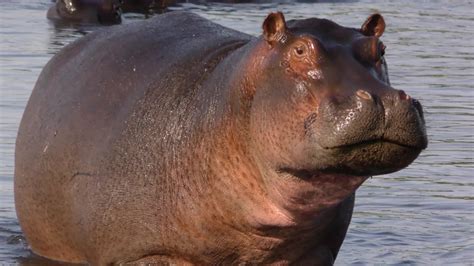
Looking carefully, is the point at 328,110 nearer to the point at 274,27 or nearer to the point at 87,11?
the point at 274,27

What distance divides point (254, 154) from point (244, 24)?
11783mm

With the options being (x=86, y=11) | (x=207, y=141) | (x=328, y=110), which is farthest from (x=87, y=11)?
(x=328, y=110)

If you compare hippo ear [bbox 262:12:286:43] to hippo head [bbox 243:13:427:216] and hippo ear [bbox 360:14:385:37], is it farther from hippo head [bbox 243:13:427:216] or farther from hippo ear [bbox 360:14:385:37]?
hippo ear [bbox 360:14:385:37]

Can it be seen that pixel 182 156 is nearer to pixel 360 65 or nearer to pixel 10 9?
pixel 360 65

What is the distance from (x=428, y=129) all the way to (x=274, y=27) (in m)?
5.40

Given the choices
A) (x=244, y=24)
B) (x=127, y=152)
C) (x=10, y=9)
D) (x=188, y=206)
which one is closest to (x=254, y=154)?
(x=188, y=206)

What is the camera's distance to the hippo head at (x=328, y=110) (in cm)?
505

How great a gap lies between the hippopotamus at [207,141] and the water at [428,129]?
804 millimetres

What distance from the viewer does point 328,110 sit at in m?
5.13

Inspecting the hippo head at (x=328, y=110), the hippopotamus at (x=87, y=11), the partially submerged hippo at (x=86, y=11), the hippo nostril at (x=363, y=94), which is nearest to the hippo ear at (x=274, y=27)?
the hippo head at (x=328, y=110)

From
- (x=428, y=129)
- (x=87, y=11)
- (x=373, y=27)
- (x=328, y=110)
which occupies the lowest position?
(x=87, y=11)

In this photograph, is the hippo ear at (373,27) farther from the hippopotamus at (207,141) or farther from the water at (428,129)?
the water at (428,129)

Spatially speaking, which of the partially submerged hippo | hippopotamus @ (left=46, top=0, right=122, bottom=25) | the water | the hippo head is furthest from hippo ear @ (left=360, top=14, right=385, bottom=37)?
hippopotamus @ (left=46, top=0, right=122, bottom=25)

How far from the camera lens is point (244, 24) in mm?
17391
